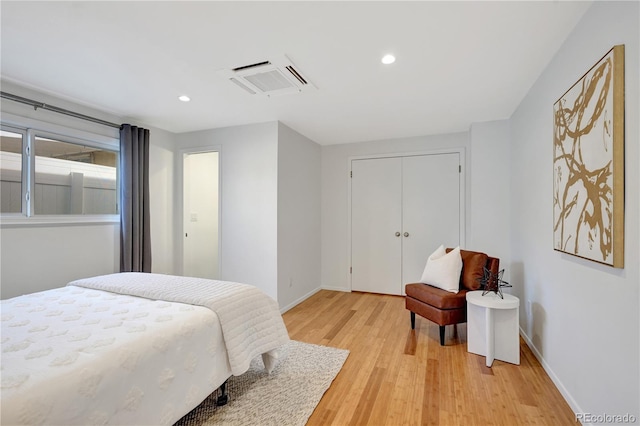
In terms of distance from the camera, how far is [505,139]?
3369 mm

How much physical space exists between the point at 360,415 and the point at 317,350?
858 mm

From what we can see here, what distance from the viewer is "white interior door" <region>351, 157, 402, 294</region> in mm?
4312

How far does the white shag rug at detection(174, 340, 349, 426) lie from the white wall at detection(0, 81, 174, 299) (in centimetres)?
210

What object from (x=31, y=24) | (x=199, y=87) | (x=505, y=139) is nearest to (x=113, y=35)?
(x=31, y=24)

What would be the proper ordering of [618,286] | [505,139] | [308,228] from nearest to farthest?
[618,286]
[505,139]
[308,228]

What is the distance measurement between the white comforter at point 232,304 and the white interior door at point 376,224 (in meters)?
2.59

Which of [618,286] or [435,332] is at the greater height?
[618,286]

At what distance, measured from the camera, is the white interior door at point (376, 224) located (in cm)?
431

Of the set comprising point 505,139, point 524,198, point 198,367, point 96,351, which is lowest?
point 198,367

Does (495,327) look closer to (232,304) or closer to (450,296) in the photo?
(450,296)

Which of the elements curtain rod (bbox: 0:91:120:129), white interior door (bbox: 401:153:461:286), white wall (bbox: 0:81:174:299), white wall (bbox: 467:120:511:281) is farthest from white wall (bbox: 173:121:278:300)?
white wall (bbox: 467:120:511:281)

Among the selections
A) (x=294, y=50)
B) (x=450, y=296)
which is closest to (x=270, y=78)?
(x=294, y=50)

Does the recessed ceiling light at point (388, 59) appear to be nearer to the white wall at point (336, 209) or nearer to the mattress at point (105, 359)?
the mattress at point (105, 359)

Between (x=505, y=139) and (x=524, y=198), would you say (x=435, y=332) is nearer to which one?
(x=524, y=198)
